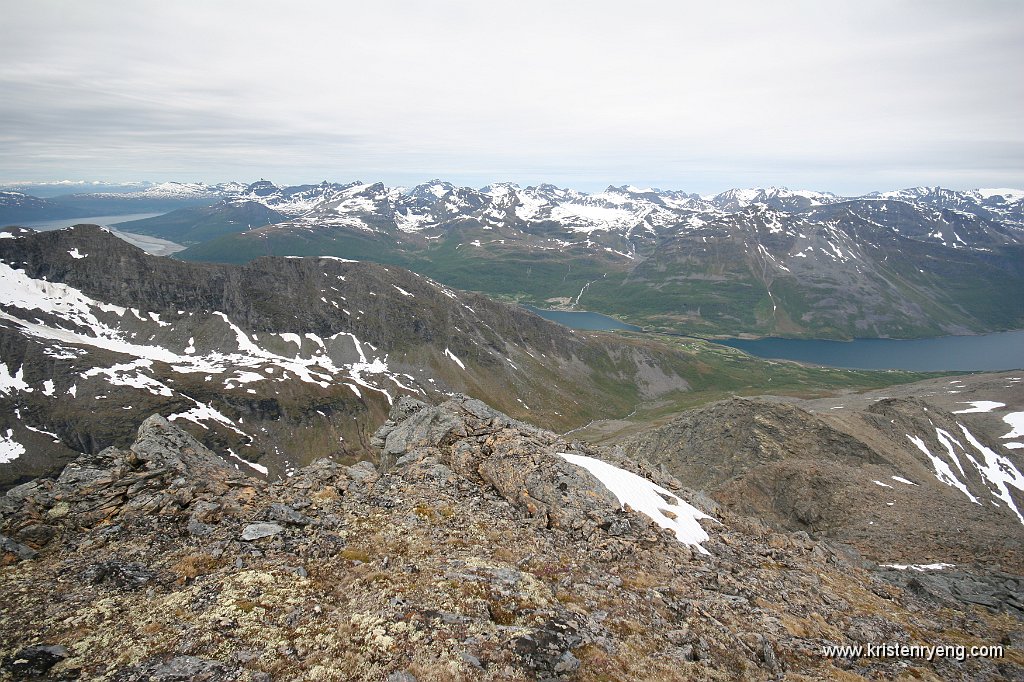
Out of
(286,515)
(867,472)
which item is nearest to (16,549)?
(286,515)

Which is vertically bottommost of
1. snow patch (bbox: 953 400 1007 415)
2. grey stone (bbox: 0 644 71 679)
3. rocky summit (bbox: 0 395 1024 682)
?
snow patch (bbox: 953 400 1007 415)

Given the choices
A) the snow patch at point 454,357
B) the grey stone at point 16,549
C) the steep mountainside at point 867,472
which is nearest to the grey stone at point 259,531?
the grey stone at point 16,549

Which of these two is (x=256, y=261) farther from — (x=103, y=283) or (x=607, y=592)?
(x=607, y=592)

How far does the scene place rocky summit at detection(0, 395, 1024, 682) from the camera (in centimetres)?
1241

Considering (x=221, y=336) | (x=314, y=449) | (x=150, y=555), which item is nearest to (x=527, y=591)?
(x=150, y=555)

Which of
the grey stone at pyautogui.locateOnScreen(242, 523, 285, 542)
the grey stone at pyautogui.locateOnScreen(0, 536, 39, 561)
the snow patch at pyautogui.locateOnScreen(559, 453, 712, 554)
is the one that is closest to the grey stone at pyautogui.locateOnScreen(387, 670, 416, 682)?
the grey stone at pyautogui.locateOnScreen(242, 523, 285, 542)

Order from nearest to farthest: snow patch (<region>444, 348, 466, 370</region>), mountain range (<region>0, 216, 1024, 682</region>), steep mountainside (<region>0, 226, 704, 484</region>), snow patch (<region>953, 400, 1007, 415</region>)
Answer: mountain range (<region>0, 216, 1024, 682</region>) → steep mountainside (<region>0, 226, 704, 484</region>) → snow patch (<region>953, 400, 1007, 415</region>) → snow patch (<region>444, 348, 466, 370</region>)

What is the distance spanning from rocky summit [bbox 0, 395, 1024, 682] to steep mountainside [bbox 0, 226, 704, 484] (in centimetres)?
10395

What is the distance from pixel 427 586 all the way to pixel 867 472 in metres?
62.5

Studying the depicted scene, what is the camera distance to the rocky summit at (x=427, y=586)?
12406 millimetres

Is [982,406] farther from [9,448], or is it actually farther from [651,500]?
[9,448]

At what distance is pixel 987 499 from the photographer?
63750 mm

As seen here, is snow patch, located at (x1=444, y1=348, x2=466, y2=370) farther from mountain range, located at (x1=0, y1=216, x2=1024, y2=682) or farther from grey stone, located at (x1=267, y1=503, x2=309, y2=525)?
grey stone, located at (x1=267, y1=503, x2=309, y2=525)

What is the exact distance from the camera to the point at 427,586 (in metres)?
15.4
